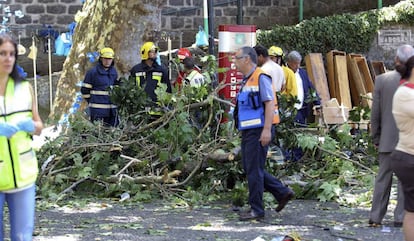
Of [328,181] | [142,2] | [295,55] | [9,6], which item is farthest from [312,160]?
[9,6]

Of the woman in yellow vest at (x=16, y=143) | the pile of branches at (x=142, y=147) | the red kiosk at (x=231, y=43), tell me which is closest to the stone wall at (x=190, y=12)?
the red kiosk at (x=231, y=43)

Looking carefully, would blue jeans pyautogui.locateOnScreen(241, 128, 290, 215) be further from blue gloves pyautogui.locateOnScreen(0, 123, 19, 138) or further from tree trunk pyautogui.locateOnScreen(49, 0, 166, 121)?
tree trunk pyautogui.locateOnScreen(49, 0, 166, 121)

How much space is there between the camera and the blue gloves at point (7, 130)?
16.5 feet

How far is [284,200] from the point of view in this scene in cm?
820

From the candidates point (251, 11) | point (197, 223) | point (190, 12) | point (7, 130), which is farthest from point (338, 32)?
point (7, 130)

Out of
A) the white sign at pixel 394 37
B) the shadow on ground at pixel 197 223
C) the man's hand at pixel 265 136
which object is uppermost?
the white sign at pixel 394 37

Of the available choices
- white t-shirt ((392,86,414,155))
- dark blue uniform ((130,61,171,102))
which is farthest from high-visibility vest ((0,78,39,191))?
dark blue uniform ((130,61,171,102))

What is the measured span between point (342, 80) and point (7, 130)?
492 inches

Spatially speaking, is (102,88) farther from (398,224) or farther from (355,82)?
(355,82)

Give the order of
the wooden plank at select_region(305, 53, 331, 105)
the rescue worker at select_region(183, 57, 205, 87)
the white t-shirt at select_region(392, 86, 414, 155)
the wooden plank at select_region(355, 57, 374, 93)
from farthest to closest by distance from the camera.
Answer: the wooden plank at select_region(355, 57, 374, 93)
the wooden plank at select_region(305, 53, 331, 105)
the rescue worker at select_region(183, 57, 205, 87)
the white t-shirt at select_region(392, 86, 414, 155)

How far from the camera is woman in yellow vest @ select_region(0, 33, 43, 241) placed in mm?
5102

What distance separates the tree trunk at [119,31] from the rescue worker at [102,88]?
1686 mm

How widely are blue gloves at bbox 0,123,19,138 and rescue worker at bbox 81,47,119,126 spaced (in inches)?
257

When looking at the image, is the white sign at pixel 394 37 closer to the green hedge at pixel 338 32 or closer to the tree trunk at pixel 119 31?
the green hedge at pixel 338 32
